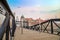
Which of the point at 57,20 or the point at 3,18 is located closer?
the point at 3,18

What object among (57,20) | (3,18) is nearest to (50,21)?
(57,20)

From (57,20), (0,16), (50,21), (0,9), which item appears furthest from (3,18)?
(50,21)

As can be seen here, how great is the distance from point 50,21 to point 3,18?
5.97 meters

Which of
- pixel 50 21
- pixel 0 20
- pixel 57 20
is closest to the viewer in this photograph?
pixel 0 20

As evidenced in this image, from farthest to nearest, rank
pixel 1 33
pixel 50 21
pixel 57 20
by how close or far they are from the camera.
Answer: pixel 50 21 → pixel 57 20 → pixel 1 33

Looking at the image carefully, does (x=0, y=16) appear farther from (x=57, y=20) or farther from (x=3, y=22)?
(x=57, y=20)

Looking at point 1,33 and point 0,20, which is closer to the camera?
point 1,33

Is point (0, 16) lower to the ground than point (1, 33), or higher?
higher

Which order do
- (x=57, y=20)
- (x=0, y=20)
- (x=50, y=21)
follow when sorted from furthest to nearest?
1. (x=50, y=21)
2. (x=57, y=20)
3. (x=0, y=20)

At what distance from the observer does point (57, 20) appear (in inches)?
252

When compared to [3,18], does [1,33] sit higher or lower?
lower

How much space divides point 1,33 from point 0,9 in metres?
0.19

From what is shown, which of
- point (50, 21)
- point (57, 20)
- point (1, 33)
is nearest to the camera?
point (1, 33)

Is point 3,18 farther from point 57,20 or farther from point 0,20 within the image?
point 57,20
